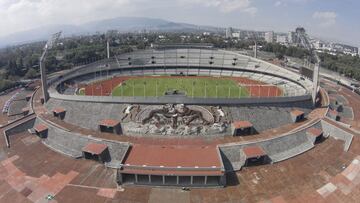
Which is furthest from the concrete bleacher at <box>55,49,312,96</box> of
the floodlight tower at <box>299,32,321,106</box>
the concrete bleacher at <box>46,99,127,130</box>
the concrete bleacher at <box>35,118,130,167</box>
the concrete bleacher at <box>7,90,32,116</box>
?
the concrete bleacher at <box>35,118,130,167</box>

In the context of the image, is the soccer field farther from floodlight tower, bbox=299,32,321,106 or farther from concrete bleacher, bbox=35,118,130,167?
concrete bleacher, bbox=35,118,130,167

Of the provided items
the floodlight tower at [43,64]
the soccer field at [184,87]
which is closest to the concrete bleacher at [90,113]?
the floodlight tower at [43,64]

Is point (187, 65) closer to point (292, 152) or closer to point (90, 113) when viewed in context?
point (90, 113)

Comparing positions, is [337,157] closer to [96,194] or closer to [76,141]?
[96,194]

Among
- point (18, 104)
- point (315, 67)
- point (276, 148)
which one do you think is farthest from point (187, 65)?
point (276, 148)

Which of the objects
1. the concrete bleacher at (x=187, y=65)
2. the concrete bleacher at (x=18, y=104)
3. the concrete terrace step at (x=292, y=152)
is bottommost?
the concrete terrace step at (x=292, y=152)

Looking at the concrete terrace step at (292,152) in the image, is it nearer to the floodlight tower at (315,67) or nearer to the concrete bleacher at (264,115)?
the concrete bleacher at (264,115)
